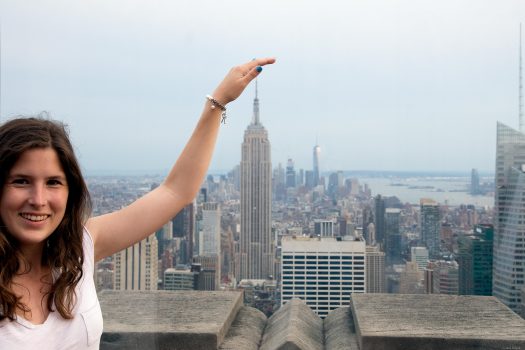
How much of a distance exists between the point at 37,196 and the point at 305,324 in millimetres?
1166

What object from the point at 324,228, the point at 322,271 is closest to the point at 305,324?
the point at 322,271

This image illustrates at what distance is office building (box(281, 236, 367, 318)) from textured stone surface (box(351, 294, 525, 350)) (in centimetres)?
11

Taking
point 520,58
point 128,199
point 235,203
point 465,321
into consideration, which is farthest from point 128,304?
point 520,58

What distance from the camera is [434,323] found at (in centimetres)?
160

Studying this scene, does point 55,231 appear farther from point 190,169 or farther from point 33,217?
point 190,169

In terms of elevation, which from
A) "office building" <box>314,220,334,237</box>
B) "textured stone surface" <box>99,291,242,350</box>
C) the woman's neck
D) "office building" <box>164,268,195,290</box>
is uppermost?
the woman's neck

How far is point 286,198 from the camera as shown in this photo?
2.08 metres

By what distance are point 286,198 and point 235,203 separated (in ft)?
0.58

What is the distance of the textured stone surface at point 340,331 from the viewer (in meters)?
1.59

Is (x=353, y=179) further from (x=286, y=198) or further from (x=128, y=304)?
(x=128, y=304)

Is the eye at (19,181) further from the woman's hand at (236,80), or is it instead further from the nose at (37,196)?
the woman's hand at (236,80)

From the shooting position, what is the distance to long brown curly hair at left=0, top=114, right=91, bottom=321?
649mm

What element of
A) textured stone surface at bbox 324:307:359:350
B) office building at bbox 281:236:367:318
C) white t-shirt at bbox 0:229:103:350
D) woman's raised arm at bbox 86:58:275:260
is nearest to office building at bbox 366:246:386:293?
office building at bbox 281:236:367:318

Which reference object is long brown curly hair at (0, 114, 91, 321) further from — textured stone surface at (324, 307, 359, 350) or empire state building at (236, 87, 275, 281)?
empire state building at (236, 87, 275, 281)
